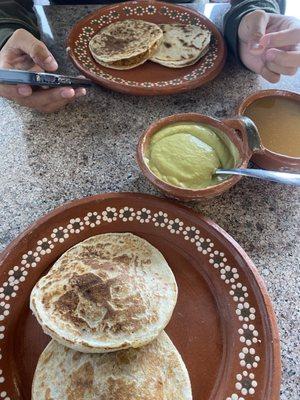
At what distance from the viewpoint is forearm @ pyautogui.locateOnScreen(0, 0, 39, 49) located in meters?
1.35

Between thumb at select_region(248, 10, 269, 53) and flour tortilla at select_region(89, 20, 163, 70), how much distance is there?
0.32 meters

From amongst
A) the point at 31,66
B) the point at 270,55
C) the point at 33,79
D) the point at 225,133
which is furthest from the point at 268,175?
the point at 31,66

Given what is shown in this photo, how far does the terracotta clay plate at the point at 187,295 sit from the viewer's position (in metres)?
0.74

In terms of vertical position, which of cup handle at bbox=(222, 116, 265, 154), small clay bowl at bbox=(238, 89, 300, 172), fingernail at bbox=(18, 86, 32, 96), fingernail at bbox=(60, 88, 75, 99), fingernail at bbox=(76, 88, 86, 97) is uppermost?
fingernail at bbox=(18, 86, 32, 96)

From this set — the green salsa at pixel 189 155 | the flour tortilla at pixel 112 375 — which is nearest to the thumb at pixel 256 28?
the green salsa at pixel 189 155

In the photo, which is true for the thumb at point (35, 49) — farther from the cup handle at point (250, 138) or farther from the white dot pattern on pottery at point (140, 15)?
the cup handle at point (250, 138)

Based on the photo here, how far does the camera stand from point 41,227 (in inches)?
35.7

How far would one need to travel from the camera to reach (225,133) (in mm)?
1062

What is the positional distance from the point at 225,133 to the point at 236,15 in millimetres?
624

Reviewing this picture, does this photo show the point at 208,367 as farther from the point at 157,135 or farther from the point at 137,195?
the point at 157,135

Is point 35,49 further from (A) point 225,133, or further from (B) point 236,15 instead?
(B) point 236,15

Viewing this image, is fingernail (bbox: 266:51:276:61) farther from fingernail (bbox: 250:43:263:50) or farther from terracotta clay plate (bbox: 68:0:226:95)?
terracotta clay plate (bbox: 68:0:226:95)

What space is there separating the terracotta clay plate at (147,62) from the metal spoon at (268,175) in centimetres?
44

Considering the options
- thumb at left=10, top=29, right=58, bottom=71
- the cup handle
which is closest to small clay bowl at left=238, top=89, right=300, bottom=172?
the cup handle
